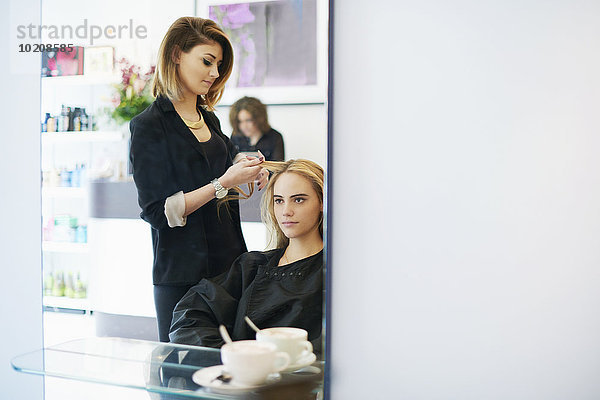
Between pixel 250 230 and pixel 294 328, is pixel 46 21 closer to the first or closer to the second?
pixel 250 230

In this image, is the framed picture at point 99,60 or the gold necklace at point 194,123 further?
Result: the framed picture at point 99,60

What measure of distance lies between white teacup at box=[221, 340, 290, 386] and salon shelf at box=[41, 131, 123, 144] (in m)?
0.78

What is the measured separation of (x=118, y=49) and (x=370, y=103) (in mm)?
805

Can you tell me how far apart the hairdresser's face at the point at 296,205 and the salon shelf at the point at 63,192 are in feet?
2.17

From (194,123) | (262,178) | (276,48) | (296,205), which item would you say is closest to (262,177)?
(262,178)

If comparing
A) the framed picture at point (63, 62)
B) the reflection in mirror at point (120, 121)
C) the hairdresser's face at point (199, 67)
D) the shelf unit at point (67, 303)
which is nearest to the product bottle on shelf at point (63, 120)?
the reflection in mirror at point (120, 121)

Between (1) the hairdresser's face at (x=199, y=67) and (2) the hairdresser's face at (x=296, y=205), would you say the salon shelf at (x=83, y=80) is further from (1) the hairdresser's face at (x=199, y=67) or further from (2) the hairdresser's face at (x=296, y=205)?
(2) the hairdresser's face at (x=296, y=205)

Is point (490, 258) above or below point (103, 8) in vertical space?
below

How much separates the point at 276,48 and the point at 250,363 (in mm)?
852

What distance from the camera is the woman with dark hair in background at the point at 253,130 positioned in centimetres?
158

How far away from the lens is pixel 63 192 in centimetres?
184

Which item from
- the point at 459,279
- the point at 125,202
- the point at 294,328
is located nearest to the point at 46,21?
the point at 125,202

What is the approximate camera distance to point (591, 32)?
142 centimetres

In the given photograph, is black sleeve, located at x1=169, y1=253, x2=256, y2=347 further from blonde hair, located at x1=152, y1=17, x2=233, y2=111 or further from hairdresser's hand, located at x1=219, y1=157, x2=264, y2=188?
blonde hair, located at x1=152, y1=17, x2=233, y2=111
